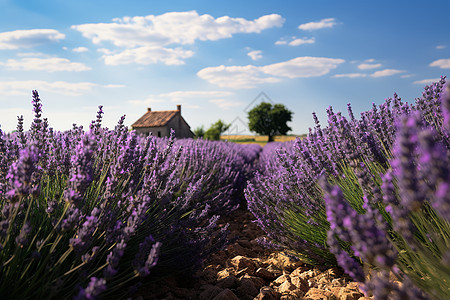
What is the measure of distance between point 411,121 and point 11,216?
4.87 ft

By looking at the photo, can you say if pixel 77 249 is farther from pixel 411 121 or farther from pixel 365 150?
pixel 365 150

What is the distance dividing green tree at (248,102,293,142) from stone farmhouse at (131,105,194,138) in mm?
22796

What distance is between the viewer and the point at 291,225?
2.95 meters

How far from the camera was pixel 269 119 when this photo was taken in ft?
200

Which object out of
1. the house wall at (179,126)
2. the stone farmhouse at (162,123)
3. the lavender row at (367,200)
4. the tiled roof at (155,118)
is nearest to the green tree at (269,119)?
the house wall at (179,126)

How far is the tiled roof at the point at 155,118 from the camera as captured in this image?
37000 millimetres

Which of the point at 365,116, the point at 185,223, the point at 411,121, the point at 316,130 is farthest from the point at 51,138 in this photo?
the point at 365,116

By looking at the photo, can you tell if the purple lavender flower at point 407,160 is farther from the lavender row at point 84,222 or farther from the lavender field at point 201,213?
the lavender row at point 84,222

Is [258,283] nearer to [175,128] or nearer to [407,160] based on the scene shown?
[407,160]

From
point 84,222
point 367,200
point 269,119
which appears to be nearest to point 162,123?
point 269,119

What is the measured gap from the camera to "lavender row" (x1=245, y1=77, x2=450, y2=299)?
1.01 metres

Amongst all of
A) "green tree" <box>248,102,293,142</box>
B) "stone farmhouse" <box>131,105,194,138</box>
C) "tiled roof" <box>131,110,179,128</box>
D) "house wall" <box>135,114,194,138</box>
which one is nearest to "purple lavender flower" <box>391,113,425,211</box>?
"house wall" <box>135,114,194,138</box>

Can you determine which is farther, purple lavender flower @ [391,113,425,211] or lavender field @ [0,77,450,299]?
lavender field @ [0,77,450,299]

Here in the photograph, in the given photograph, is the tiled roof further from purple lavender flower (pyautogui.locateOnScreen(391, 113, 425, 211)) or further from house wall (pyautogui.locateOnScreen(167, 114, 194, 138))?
purple lavender flower (pyautogui.locateOnScreen(391, 113, 425, 211))
